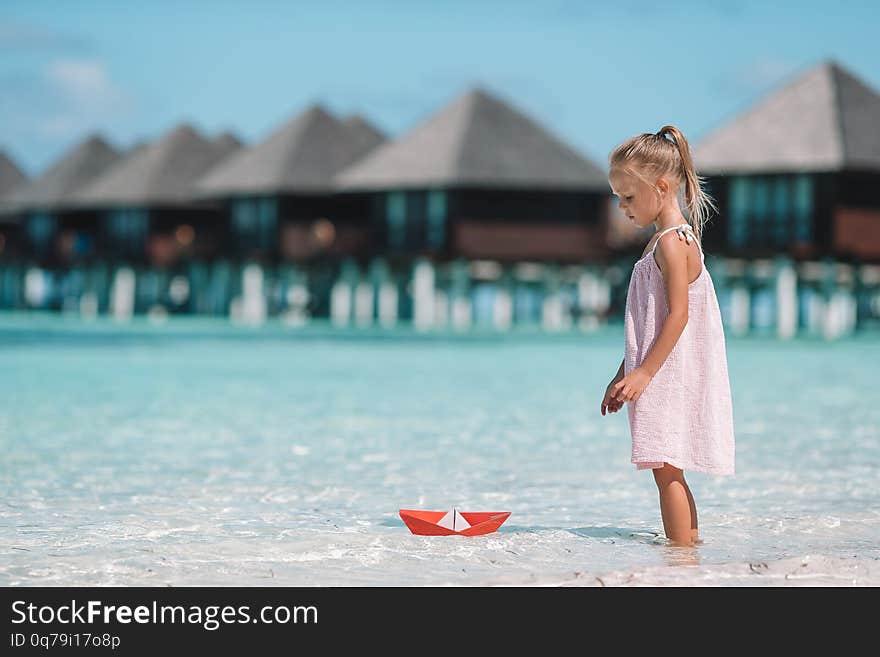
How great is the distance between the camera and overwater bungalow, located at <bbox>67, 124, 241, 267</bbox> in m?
49.2

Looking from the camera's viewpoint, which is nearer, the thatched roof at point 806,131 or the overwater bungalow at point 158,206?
the thatched roof at point 806,131

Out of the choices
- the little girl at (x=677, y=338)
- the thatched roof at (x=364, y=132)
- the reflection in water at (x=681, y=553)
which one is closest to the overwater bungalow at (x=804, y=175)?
the thatched roof at (x=364, y=132)

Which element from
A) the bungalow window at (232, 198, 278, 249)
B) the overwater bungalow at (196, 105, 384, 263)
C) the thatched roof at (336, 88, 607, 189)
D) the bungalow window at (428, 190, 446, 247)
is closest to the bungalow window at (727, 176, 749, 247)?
the thatched roof at (336, 88, 607, 189)

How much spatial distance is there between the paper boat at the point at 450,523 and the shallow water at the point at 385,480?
5 cm

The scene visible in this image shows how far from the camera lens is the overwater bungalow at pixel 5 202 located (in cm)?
5722

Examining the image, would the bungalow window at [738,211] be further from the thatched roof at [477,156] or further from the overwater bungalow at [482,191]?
the thatched roof at [477,156]

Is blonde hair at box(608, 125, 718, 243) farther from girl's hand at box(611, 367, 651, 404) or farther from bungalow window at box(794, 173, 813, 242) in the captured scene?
bungalow window at box(794, 173, 813, 242)

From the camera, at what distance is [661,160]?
5262 millimetres

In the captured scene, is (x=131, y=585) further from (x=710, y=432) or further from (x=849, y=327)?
(x=849, y=327)

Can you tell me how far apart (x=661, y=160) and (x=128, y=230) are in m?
46.5

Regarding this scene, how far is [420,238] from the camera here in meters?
39.5

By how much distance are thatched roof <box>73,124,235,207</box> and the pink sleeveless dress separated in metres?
43.6
